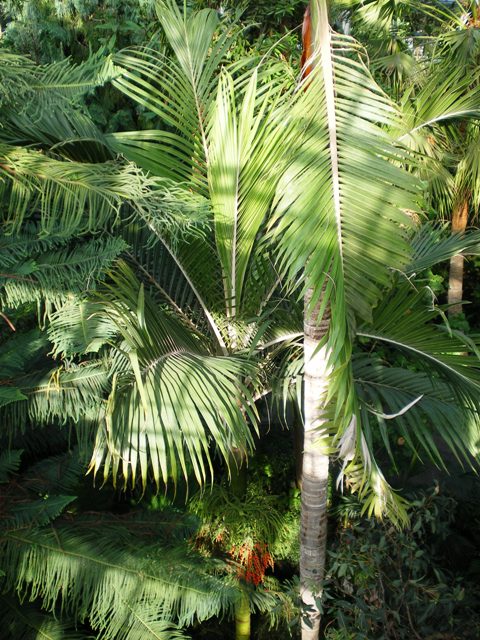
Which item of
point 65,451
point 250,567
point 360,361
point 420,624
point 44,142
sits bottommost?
point 250,567

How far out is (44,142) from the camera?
7.02 ft

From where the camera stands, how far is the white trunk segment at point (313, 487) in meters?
2.09

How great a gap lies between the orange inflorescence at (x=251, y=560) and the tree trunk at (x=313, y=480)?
A: 0.55 m

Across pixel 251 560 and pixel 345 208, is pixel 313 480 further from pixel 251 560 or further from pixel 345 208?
pixel 345 208

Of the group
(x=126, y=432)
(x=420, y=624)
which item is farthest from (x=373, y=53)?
(x=420, y=624)

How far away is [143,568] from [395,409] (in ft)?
3.90

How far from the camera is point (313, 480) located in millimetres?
2258

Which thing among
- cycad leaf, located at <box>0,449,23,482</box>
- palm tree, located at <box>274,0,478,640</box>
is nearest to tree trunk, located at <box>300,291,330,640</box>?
palm tree, located at <box>274,0,478,640</box>

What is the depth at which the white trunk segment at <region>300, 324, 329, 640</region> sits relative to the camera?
6.87 ft

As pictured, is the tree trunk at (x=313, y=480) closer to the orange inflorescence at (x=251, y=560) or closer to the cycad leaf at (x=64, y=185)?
the orange inflorescence at (x=251, y=560)

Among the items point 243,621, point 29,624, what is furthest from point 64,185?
point 243,621

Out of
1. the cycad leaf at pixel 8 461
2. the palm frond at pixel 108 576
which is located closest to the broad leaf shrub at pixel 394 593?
the palm frond at pixel 108 576

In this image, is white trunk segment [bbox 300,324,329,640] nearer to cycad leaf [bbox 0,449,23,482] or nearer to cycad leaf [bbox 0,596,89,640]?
cycad leaf [bbox 0,596,89,640]

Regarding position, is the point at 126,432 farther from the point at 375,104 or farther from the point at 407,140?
the point at 407,140
